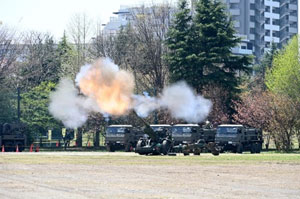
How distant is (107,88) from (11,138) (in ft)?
67.0

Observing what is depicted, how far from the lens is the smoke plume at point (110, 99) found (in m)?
61.7

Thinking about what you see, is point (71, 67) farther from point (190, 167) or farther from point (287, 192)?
point (287, 192)

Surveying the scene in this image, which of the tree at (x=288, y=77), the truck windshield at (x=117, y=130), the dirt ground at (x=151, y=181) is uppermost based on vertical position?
the tree at (x=288, y=77)

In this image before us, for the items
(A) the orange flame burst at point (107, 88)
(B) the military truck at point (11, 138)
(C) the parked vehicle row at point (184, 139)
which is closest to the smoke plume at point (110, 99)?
(A) the orange flame burst at point (107, 88)

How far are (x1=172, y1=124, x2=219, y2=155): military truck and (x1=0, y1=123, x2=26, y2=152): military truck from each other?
18003mm

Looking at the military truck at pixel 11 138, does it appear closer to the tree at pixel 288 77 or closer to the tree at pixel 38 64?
the tree at pixel 38 64

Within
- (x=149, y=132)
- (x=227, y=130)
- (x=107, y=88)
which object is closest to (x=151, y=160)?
(x=149, y=132)

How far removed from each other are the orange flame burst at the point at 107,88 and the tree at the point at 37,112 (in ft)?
90.1

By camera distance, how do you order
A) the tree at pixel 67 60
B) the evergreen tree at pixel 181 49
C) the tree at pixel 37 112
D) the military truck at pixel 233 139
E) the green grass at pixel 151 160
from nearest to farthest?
1. the green grass at pixel 151 160
2. the military truck at pixel 233 139
3. the evergreen tree at pixel 181 49
4. the tree at pixel 37 112
5. the tree at pixel 67 60

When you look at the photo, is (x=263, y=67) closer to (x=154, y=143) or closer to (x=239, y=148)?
(x=239, y=148)

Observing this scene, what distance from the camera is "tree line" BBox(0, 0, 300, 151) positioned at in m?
83.1

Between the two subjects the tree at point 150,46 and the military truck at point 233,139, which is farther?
the tree at point 150,46

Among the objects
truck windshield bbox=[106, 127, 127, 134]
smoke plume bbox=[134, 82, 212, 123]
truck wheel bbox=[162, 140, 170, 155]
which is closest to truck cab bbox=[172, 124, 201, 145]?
smoke plume bbox=[134, 82, 212, 123]

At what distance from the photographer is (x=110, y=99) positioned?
61.8 m
